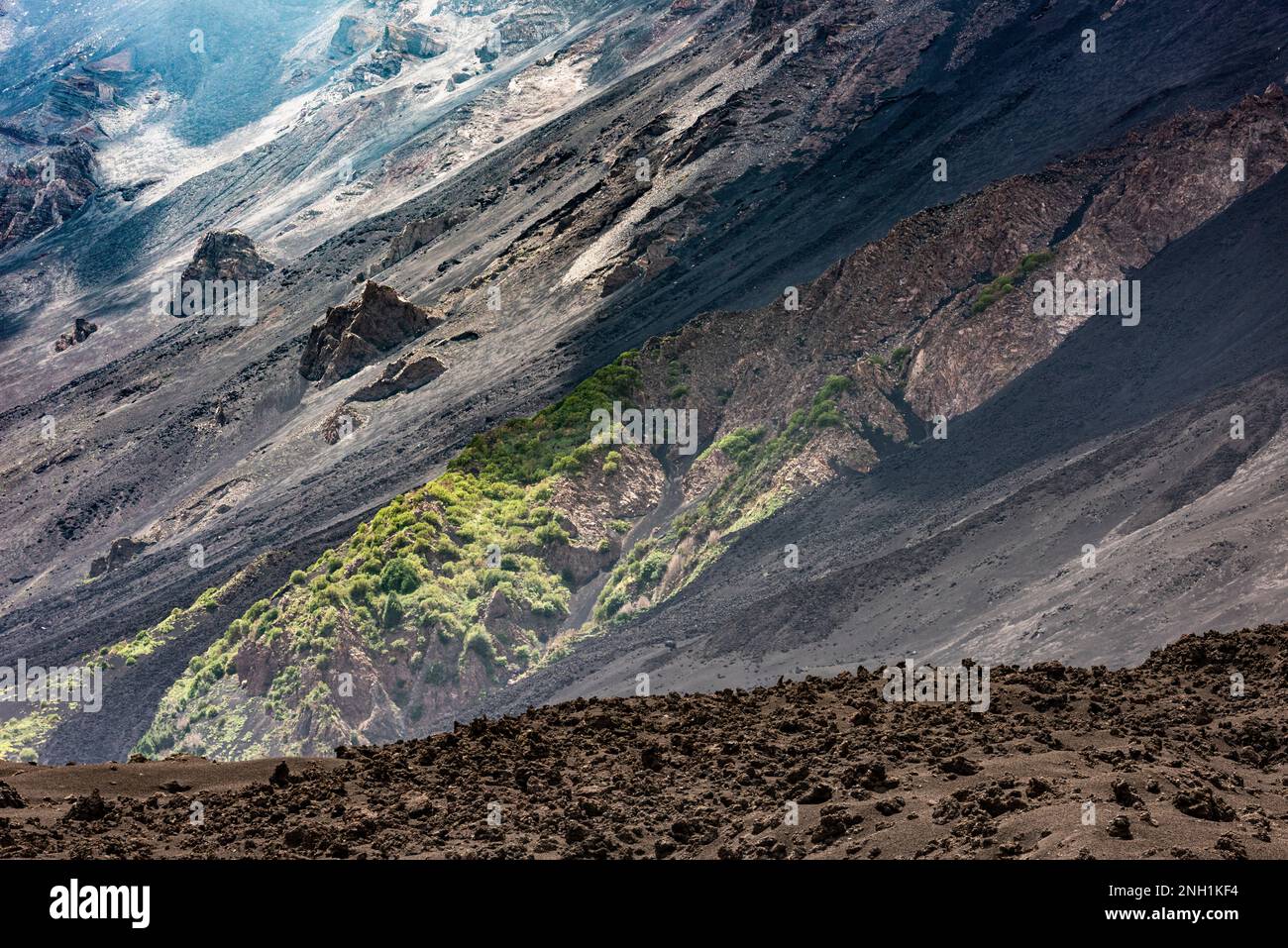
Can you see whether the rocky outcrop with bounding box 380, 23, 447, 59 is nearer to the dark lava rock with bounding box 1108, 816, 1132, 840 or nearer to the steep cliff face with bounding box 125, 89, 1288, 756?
the steep cliff face with bounding box 125, 89, 1288, 756

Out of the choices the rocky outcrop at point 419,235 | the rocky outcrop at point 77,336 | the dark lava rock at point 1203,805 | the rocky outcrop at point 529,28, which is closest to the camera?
the dark lava rock at point 1203,805

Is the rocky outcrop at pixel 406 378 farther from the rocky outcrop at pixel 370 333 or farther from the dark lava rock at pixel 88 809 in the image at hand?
the dark lava rock at pixel 88 809

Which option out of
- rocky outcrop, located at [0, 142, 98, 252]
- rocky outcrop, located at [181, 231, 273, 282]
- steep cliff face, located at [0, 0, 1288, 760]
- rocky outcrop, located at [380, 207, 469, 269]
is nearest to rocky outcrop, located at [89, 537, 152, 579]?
steep cliff face, located at [0, 0, 1288, 760]

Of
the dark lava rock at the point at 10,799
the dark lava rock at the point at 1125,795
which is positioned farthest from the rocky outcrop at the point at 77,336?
the dark lava rock at the point at 1125,795

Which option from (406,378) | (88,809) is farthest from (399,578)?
(88,809)

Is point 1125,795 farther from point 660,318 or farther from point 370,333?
point 370,333

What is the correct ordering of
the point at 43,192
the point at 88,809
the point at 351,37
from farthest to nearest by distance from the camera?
the point at 351,37 < the point at 43,192 < the point at 88,809

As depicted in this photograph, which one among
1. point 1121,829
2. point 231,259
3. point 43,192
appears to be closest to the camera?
point 1121,829
